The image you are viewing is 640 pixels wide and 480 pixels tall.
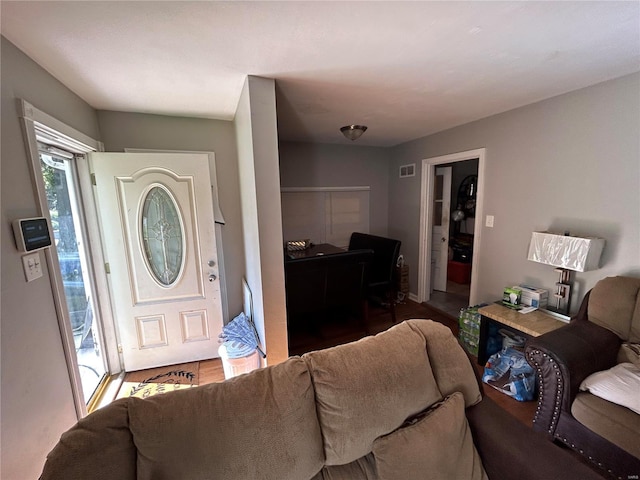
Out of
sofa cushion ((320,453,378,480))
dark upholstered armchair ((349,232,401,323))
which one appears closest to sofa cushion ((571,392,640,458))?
sofa cushion ((320,453,378,480))

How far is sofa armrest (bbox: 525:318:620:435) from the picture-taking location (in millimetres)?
1413

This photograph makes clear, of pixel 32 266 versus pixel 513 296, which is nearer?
pixel 32 266

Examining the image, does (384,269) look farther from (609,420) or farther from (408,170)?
(609,420)

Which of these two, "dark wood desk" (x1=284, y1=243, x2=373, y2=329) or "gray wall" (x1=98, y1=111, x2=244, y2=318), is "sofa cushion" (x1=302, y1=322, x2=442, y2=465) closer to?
"dark wood desk" (x1=284, y1=243, x2=373, y2=329)

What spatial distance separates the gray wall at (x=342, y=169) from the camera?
11.4 feet

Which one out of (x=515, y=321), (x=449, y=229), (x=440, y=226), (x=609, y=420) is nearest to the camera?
(x=609, y=420)

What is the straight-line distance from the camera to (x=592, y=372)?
1.45 meters

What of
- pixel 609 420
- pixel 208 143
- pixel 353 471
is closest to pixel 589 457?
pixel 609 420

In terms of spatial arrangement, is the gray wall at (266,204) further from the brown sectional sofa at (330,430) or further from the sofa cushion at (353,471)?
the sofa cushion at (353,471)

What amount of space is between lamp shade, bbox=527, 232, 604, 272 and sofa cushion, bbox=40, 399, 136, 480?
8.59 ft

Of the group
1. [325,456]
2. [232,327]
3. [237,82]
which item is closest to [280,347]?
[232,327]

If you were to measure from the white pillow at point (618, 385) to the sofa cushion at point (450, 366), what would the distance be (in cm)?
78

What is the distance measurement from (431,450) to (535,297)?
192 cm

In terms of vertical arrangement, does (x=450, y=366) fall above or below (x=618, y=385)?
above
